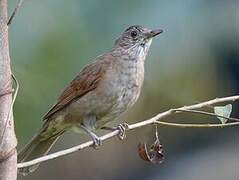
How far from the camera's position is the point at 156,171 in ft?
22.9

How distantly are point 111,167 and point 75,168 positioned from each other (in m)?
0.54

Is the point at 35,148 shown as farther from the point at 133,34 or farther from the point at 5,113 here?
the point at 5,113

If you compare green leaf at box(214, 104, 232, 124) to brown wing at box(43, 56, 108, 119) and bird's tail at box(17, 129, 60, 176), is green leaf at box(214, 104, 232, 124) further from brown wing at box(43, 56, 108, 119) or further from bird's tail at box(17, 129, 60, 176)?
brown wing at box(43, 56, 108, 119)

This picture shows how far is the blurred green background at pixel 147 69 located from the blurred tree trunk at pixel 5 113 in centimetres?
231

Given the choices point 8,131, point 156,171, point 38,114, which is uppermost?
point 8,131

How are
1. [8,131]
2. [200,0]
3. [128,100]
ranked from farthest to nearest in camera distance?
[200,0] < [128,100] < [8,131]

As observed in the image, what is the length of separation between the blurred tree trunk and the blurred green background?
231 cm

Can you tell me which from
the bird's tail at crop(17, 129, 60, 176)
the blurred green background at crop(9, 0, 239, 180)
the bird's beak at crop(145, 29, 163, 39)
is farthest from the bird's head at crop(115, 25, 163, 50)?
the bird's tail at crop(17, 129, 60, 176)

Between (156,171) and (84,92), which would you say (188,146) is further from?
(84,92)

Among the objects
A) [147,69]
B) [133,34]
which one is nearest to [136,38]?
[133,34]

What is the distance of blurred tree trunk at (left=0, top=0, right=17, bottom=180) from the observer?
2424 mm

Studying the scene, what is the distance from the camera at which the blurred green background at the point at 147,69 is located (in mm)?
5082

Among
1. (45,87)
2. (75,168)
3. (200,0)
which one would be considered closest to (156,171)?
(75,168)

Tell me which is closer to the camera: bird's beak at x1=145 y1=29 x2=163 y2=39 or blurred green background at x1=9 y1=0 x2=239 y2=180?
bird's beak at x1=145 y1=29 x2=163 y2=39
